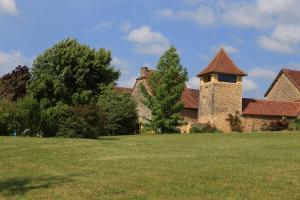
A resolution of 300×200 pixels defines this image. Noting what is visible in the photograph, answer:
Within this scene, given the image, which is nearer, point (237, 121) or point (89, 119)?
point (89, 119)

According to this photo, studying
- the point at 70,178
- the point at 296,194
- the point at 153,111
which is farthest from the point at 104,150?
the point at 153,111

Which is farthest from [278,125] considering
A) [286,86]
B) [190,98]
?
[190,98]

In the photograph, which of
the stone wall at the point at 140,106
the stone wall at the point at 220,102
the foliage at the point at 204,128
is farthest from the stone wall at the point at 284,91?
the stone wall at the point at 140,106

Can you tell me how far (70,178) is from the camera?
13055 mm

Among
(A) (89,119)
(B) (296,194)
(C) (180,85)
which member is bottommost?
(B) (296,194)

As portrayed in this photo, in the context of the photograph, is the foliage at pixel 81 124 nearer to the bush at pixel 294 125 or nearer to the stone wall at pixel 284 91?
the bush at pixel 294 125

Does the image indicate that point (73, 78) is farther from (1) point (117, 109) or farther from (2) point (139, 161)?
(2) point (139, 161)

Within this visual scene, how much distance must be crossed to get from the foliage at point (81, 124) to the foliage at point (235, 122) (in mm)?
21061

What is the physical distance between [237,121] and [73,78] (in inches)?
646

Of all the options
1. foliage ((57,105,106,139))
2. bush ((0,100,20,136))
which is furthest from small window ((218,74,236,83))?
bush ((0,100,20,136))

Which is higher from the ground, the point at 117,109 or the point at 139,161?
the point at 117,109

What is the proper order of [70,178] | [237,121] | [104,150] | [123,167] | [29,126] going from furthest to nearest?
[237,121] < [29,126] < [104,150] < [123,167] < [70,178]

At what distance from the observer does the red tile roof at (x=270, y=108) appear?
1973 inches

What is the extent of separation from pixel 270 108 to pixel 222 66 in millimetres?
6211
